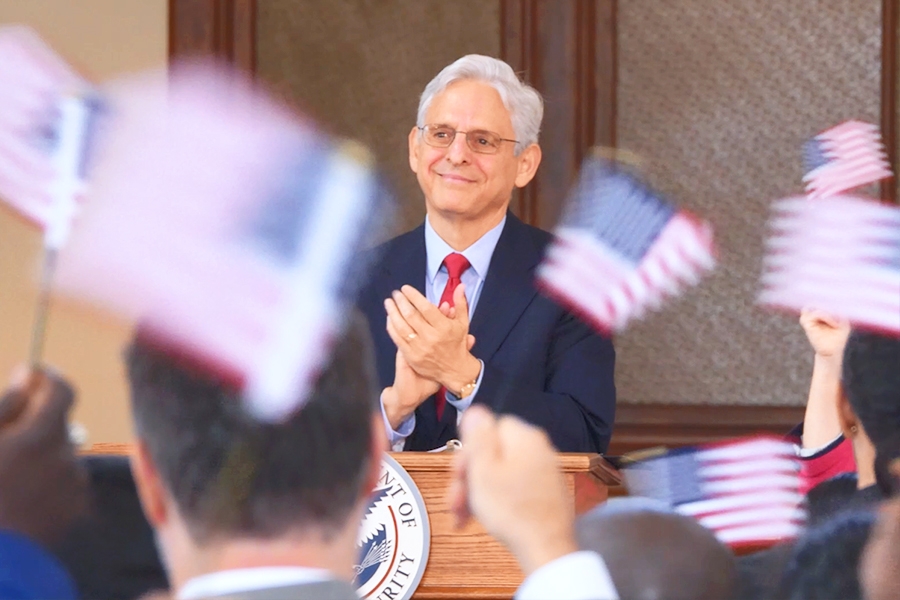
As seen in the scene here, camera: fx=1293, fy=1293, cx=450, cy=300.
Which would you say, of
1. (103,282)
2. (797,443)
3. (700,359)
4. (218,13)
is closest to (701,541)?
(103,282)

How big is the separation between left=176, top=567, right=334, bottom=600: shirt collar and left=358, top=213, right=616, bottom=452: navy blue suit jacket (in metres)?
1.17

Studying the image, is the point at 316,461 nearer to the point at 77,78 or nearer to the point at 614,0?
the point at 77,78

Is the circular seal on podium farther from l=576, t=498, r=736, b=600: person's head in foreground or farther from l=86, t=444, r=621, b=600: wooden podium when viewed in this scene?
l=576, t=498, r=736, b=600: person's head in foreground

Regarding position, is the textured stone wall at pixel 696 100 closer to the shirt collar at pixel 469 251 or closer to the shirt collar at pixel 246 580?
the shirt collar at pixel 469 251

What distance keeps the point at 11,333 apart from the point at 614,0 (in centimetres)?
209

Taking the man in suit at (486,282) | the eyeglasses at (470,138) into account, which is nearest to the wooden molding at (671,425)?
the man in suit at (486,282)

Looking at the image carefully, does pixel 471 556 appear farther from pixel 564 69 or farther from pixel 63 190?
pixel 564 69

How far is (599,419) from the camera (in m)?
1.87

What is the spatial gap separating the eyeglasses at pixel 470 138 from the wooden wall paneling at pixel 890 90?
118 centimetres

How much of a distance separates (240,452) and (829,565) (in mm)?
403

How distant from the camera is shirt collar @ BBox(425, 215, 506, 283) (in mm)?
1958

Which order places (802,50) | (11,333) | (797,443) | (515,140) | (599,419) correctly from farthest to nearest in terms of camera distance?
(802,50)
(515,140)
(599,419)
(797,443)
(11,333)

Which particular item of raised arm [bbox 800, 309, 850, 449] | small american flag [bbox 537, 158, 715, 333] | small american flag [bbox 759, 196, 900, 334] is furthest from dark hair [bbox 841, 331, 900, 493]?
raised arm [bbox 800, 309, 850, 449]

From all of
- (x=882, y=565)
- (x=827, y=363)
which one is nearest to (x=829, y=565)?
(x=882, y=565)
